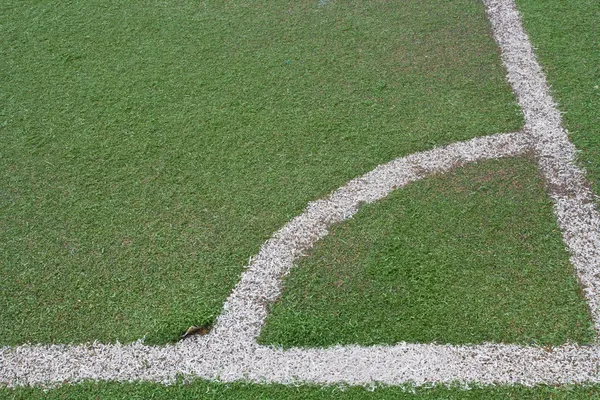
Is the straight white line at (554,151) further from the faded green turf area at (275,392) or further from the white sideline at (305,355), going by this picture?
the faded green turf area at (275,392)

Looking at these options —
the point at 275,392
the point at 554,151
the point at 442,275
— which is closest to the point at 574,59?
the point at 554,151

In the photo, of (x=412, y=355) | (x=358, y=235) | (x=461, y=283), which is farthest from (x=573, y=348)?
(x=358, y=235)

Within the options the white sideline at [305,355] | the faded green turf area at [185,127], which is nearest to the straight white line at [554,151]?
the white sideline at [305,355]

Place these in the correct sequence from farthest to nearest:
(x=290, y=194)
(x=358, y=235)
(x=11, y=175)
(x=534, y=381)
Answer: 1. (x=11, y=175)
2. (x=290, y=194)
3. (x=358, y=235)
4. (x=534, y=381)

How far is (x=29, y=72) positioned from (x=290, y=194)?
253 cm

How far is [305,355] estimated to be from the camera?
290 centimetres

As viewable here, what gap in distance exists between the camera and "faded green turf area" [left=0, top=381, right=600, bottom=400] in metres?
2.71

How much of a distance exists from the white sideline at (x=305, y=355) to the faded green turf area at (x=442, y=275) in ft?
0.22

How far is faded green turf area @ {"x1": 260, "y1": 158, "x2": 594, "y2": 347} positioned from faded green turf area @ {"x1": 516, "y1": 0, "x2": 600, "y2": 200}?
0.54 meters

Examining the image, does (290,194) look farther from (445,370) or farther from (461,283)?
(445,370)

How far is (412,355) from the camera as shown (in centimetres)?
287

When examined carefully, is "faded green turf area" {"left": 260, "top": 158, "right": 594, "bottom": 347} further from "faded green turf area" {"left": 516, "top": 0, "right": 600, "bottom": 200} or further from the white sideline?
"faded green turf area" {"left": 516, "top": 0, "right": 600, "bottom": 200}

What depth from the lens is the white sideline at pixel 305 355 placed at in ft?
9.18

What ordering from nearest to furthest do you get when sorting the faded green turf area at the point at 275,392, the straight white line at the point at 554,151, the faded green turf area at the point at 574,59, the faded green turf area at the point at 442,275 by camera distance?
the faded green turf area at the point at 275,392, the faded green turf area at the point at 442,275, the straight white line at the point at 554,151, the faded green turf area at the point at 574,59
